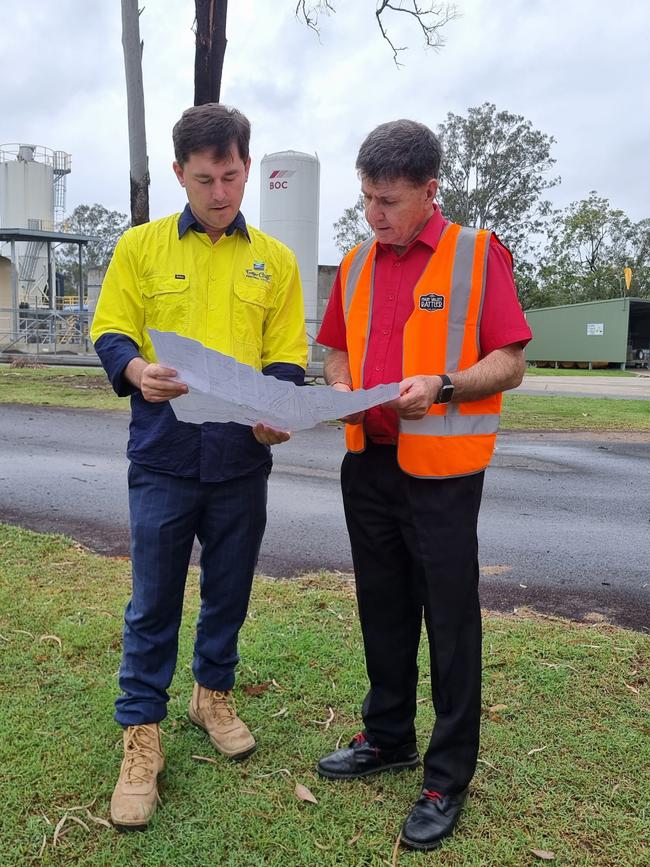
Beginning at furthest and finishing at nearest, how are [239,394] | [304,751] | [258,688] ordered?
[258,688] < [304,751] < [239,394]

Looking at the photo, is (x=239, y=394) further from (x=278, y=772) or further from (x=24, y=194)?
(x=24, y=194)

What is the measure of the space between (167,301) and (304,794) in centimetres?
171

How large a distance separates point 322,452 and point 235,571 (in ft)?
22.4

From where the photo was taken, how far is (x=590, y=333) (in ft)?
118

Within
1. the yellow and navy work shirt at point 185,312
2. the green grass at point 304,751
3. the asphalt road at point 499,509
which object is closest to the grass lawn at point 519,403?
the asphalt road at point 499,509

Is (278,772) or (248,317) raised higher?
(248,317)

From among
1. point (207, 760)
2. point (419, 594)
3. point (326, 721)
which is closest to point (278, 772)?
point (207, 760)

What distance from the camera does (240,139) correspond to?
7.91 feet

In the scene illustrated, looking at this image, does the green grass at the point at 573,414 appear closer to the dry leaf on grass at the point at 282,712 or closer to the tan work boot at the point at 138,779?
the dry leaf on grass at the point at 282,712

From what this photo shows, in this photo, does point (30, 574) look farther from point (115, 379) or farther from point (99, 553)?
point (115, 379)

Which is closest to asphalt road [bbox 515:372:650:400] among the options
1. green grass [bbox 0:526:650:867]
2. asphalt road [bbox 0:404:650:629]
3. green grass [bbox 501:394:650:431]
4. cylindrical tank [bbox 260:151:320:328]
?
green grass [bbox 501:394:650:431]

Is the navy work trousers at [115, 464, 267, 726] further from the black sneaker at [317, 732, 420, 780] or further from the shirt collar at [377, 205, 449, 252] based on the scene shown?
the shirt collar at [377, 205, 449, 252]

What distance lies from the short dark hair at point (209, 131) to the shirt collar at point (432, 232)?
0.64 m

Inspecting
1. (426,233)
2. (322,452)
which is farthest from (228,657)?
(322,452)
